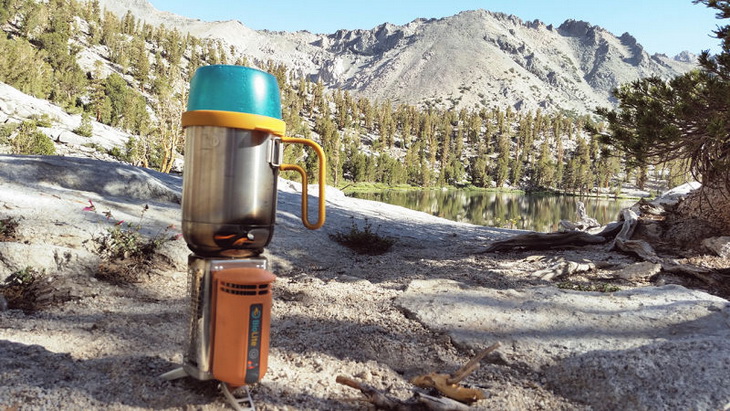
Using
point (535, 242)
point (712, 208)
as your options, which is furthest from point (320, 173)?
point (712, 208)

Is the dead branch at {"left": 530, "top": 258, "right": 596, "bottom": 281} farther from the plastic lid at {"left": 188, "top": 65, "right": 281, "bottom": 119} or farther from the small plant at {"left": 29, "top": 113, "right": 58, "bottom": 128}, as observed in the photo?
the small plant at {"left": 29, "top": 113, "right": 58, "bottom": 128}

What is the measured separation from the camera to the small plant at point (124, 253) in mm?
4668

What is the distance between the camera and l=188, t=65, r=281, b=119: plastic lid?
2199 mm

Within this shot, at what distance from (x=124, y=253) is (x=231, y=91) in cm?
364

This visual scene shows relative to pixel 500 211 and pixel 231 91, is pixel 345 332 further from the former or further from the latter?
pixel 500 211

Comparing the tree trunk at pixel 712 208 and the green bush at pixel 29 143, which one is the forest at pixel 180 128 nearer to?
the green bush at pixel 29 143

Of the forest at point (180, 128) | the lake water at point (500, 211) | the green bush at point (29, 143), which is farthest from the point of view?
the forest at point (180, 128)

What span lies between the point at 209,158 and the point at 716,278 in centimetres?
693

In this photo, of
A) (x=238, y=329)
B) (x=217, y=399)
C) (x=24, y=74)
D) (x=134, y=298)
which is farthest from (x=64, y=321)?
(x=24, y=74)

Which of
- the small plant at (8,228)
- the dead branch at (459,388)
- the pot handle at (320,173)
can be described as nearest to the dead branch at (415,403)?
the dead branch at (459,388)

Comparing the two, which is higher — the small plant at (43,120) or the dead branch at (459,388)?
the small plant at (43,120)

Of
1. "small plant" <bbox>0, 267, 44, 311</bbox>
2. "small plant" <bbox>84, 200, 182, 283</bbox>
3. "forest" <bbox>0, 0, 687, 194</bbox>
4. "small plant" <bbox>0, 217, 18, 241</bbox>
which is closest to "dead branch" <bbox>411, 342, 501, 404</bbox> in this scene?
"small plant" <bbox>0, 267, 44, 311</bbox>

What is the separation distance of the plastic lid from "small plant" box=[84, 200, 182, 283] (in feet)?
10.5

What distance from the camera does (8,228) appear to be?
4738 millimetres
